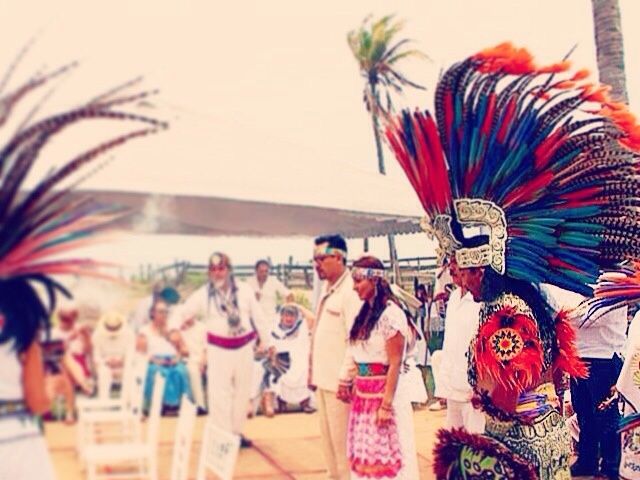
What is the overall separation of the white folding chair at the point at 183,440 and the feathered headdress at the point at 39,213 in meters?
0.51

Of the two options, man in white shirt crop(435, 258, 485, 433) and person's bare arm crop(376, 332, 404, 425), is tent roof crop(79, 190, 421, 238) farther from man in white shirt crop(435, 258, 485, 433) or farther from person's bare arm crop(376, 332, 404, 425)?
man in white shirt crop(435, 258, 485, 433)

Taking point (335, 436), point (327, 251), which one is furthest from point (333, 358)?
point (327, 251)

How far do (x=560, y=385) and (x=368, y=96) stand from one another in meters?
1.38

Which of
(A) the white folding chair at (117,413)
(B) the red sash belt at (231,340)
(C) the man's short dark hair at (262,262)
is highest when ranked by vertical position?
(C) the man's short dark hair at (262,262)

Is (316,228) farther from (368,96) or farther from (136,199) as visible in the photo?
(368,96)

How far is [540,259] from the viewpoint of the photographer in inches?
106

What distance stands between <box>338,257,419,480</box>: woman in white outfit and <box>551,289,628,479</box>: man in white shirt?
3.57 feet

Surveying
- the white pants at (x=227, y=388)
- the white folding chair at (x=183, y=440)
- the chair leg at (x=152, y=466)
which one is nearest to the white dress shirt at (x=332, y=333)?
the white pants at (x=227, y=388)

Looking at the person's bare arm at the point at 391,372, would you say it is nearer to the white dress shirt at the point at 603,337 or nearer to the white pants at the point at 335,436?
the white pants at the point at 335,436

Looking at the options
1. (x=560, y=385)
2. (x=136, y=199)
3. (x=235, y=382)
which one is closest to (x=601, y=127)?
(x=560, y=385)

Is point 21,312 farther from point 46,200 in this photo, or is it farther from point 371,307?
point 371,307

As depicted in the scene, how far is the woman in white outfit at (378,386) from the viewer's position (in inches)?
133

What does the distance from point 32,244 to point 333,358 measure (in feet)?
7.65

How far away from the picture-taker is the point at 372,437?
344cm
